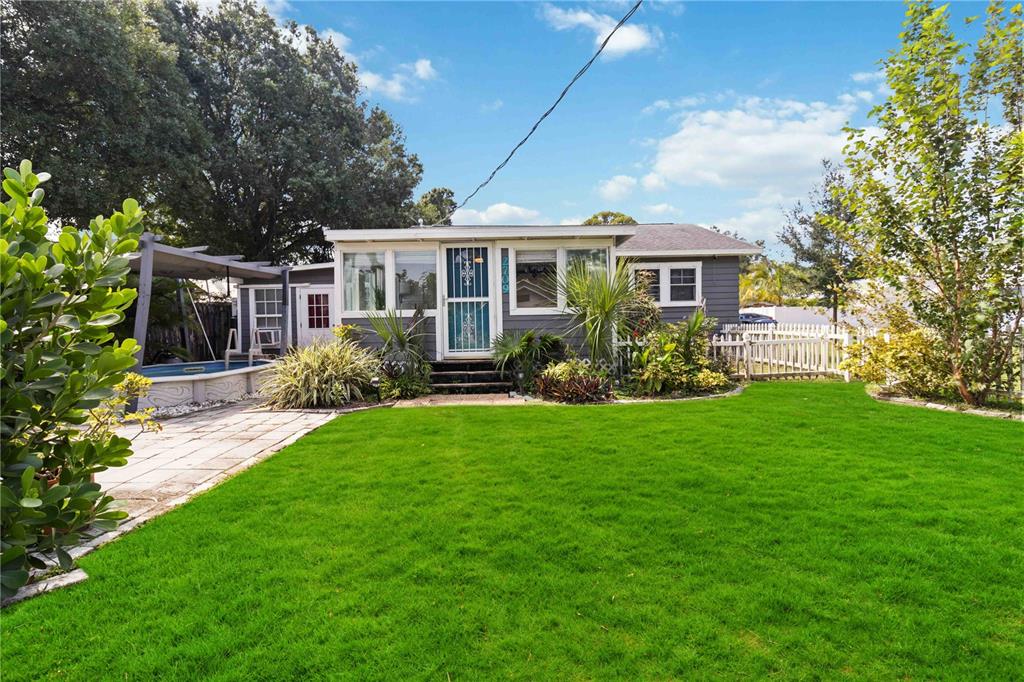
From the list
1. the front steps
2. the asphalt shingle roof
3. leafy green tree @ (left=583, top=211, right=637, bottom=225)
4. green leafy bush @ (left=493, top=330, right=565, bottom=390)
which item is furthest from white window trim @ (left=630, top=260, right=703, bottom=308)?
leafy green tree @ (left=583, top=211, right=637, bottom=225)

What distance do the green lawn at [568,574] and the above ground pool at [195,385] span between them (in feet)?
15.1

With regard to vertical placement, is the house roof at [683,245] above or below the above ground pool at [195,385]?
above

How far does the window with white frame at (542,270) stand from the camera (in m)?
9.58

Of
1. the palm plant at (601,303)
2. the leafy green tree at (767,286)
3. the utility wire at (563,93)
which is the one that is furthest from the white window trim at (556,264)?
the leafy green tree at (767,286)

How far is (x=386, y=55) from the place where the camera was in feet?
32.7

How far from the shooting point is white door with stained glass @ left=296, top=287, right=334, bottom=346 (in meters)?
13.8

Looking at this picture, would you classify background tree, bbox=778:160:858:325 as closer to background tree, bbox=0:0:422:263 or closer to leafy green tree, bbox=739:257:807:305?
leafy green tree, bbox=739:257:807:305

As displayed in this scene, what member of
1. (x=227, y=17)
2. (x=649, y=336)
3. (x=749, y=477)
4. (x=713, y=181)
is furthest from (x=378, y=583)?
(x=227, y=17)

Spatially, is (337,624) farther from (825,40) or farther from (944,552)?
(825,40)

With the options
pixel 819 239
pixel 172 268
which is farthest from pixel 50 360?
pixel 819 239

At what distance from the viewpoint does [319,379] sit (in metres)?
7.90

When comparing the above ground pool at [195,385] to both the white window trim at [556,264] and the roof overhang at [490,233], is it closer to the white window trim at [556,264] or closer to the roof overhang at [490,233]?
the roof overhang at [490,233]

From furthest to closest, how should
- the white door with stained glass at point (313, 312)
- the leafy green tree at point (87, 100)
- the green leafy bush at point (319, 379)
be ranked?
the white door with stained glass at point (313, 312)
the leafy green tree at point (87, 100)
the green leafy bush at point (319, 379)

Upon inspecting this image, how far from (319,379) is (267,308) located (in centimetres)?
794
